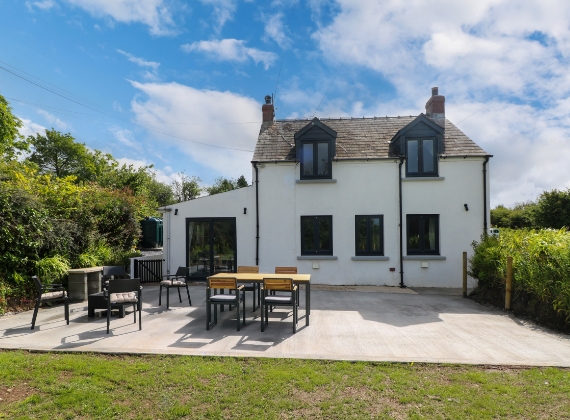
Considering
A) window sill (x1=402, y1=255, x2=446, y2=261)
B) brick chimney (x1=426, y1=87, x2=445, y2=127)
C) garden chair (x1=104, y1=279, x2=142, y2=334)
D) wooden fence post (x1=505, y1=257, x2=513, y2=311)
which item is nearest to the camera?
garden chair (x1=104, y1=279, x2=142, y2=334)

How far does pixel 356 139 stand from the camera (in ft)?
44.1

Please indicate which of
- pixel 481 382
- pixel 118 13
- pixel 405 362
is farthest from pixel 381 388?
pixel 118 13

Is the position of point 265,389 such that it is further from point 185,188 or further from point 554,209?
point 185,188

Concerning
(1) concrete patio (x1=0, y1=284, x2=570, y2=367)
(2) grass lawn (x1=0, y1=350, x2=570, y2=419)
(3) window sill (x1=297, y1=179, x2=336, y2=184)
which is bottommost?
(1) concrete patio (x1=0, y1=284, x2=570, y2=367)

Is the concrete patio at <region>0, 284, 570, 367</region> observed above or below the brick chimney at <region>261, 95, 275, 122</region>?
below

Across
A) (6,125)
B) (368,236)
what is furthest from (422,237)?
(6,125)

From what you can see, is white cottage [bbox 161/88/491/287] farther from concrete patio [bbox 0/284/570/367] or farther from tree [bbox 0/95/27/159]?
tree [bbox 0/95/27/159]

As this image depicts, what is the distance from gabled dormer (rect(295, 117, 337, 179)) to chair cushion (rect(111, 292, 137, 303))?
757 cm

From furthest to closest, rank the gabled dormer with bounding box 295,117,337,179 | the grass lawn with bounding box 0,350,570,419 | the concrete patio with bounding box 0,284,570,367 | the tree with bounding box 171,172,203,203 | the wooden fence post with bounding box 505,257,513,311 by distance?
the tree with bounding box 171,172,203,203
the gabled dormer with bounding box 295,117,337,179
the wooden fence post with bounding box 505,257,513,311
the concrete patio with bounding box 0,284,570,367
the grass lawn with bounding box 0,350,570,419

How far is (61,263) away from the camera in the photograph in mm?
8797

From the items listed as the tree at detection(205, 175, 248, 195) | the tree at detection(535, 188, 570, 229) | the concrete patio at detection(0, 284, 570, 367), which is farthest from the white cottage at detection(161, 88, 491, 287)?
the tree at detection(205, 175, 248, 195)

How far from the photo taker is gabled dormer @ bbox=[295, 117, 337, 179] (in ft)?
40.9

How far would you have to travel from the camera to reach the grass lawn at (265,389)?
342cm

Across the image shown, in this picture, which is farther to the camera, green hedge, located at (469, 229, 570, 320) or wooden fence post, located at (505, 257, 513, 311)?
wooden fence post, located at (505, 257, 513, 311)
